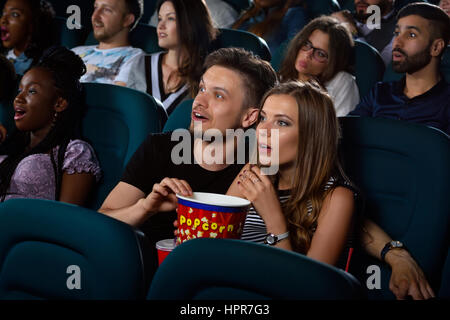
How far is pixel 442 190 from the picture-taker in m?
1.35

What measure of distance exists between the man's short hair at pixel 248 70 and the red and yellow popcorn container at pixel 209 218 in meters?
0.55

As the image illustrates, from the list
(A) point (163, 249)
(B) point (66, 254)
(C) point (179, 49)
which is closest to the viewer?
(B) point (66, 254)

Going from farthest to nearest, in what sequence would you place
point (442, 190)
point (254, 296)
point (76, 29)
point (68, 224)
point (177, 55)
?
point (76, 29) → point (177, 55) → point (442, 190) → point (68, 224) → point (254, 296)

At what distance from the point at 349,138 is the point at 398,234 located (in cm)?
26

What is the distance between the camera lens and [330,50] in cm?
244

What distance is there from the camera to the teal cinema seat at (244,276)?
0.78m

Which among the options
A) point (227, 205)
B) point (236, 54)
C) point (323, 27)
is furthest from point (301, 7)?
point (227, 205)

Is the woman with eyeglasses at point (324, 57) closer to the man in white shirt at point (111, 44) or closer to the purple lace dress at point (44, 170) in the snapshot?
the man in white shirt at point (111, 44)

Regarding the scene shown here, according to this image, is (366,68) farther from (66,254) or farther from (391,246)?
(66,254)

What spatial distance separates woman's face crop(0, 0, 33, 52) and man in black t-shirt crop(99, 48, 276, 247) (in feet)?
5.44

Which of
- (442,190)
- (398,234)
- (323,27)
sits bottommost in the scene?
(398,234)

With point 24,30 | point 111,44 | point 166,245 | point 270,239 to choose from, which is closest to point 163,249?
point 166,245

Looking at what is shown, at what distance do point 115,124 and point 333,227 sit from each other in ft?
2.64

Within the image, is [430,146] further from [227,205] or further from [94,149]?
[94,149]
